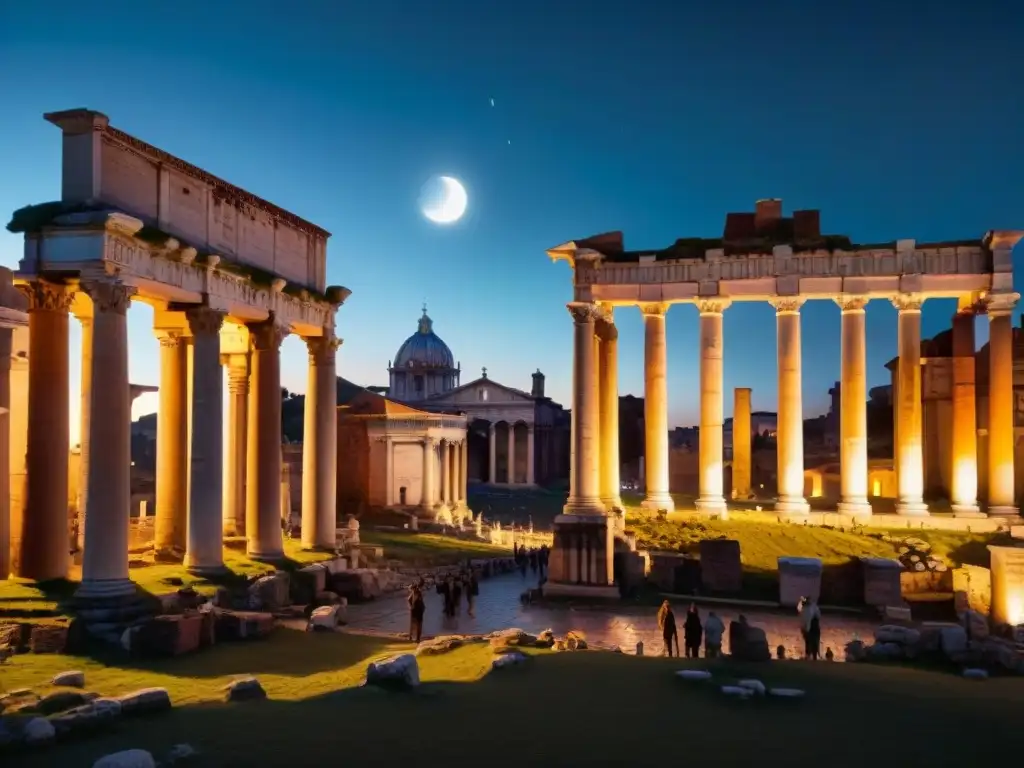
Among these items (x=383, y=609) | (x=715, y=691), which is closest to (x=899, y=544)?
(x=383, y=609)

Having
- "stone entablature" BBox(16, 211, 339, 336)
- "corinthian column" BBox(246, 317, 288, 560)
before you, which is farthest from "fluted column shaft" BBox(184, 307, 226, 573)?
"corinthian column" BBox(246, 317, 288, 560)

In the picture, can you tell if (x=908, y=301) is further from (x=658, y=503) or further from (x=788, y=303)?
(x=658, y=503)

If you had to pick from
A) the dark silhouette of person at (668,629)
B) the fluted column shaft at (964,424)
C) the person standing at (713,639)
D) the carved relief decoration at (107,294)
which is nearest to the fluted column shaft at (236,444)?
the carved relief decoration at (107,294)

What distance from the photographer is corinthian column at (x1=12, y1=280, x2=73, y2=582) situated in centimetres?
1658

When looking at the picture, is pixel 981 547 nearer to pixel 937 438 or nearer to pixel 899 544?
pixel 899 544

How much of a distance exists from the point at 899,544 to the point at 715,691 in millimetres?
14572

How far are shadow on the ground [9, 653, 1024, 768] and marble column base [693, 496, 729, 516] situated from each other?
48.3 feet

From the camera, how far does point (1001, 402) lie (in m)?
25.4

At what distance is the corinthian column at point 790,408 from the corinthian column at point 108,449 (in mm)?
17458

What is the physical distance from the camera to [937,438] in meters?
31.7

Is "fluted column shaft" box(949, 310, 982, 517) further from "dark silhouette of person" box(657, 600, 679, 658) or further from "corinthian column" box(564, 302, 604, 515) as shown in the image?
"dark silhouette of person" box(657, 600, 679, 658)

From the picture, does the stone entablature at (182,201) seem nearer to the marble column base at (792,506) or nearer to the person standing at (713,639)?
the person standing at (713,639)

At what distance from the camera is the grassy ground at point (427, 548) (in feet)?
113

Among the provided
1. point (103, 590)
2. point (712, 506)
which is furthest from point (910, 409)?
point (103, 590)
